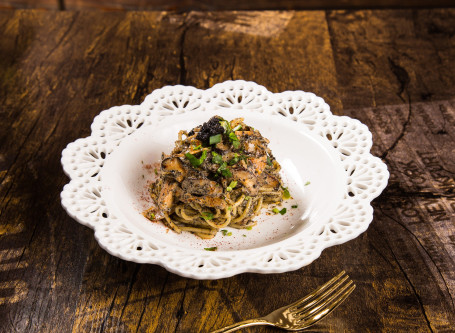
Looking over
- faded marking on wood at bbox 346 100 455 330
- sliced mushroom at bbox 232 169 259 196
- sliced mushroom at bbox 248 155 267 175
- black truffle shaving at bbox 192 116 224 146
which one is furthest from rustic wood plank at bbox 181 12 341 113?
black truffle shaving at bbox 192 116 224 146

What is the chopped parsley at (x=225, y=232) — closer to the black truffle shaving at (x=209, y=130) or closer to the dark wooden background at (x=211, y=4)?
the black truffle shaving at (x=209, y=130)

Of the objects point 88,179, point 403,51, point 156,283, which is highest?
point 88,179

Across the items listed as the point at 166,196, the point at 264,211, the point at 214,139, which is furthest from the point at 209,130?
the point at 264,211

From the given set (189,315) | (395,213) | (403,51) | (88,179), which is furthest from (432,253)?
(403,51)

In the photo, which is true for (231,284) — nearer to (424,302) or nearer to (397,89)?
(424,302)

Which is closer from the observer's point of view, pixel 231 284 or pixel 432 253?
pixel 231 284

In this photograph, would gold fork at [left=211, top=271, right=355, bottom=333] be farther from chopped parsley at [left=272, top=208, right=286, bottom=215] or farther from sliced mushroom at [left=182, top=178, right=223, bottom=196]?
sliced mushroom at [left=182, top=178, right=223, bottom=196]

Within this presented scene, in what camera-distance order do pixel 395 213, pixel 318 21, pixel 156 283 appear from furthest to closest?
pixel 318 21
pixel 395 213
pixel 156 283

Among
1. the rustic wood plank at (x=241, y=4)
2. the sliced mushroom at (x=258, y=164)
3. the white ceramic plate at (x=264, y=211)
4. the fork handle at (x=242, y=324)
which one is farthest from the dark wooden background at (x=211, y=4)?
the fork handle at (x=242, y=324)
